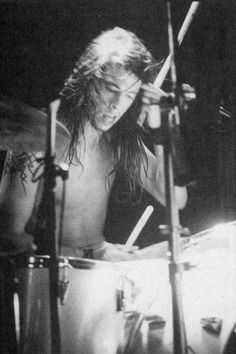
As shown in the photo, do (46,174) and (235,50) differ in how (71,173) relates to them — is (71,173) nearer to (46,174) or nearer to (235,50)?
(46,174)

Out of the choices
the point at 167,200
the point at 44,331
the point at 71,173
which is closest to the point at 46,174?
the point at 167,200

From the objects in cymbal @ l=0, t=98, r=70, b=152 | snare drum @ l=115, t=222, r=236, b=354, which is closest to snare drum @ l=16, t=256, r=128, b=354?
snare drum @ l=115, t=222, r=236, b=354

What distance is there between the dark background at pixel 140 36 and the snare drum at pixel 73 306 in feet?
4.30

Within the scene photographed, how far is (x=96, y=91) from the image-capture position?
2.87 meters

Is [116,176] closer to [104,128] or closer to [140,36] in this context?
[104,128]

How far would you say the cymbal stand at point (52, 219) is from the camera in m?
1.40

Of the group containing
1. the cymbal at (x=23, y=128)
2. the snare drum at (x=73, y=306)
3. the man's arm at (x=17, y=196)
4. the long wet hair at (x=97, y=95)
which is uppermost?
the long wet hair at (x=97, y=95)

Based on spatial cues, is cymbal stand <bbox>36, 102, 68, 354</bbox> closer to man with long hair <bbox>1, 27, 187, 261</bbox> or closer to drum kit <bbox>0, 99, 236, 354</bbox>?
drum kit <bbox>0, 99, 236, 354</bbox>

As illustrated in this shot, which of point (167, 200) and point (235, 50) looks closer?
point (167, 200)

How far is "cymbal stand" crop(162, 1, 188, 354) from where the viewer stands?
136cm

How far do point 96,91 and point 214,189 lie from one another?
1.12m

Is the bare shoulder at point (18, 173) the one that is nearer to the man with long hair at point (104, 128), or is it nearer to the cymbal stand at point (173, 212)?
the man with long hair at point (104, 128)

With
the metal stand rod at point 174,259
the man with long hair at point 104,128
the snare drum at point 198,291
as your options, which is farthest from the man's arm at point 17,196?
the metal stand rod at point 174,259

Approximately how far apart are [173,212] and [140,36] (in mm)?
1825
